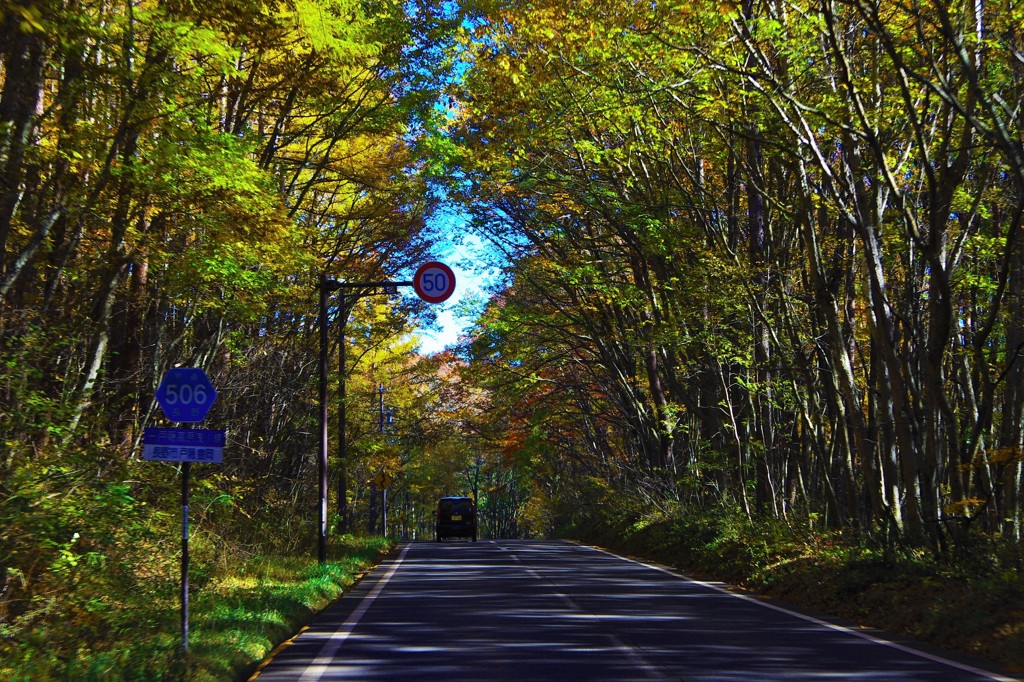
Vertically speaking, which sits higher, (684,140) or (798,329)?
(684,140)

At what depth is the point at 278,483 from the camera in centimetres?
2694

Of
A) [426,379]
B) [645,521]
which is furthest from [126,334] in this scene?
[426,379]

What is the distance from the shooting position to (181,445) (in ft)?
30.8

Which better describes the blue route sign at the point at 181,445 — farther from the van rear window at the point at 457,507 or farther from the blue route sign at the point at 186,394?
the van rear window at the point at 457,507

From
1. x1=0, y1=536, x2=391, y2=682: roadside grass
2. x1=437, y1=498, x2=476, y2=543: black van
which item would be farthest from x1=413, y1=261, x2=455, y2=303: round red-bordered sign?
x1=437, y1=498, x2=476, y2=543: black van

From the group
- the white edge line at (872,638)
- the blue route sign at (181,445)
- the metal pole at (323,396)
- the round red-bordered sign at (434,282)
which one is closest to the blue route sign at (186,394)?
the blue route sign at (181,445)

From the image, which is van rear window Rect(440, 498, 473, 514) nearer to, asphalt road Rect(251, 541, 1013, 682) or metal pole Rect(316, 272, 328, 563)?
Result: metal pole Rect(316, 272, 328, 563)

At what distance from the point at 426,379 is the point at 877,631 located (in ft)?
108

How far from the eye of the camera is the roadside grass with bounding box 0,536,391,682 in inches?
297

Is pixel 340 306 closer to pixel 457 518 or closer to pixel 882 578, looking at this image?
pixel 882 578

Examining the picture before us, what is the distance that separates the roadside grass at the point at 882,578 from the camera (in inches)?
398

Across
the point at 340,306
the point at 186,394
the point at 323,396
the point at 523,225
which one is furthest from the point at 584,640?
the point at 340,306

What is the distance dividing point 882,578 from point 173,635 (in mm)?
8876

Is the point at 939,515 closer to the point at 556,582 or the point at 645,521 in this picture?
the point at 556,582
